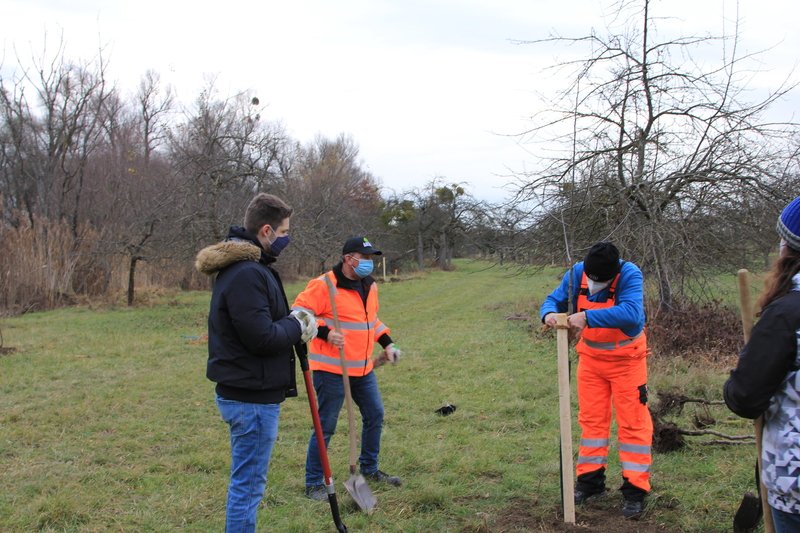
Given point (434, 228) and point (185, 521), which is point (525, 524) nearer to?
point (185, 521)

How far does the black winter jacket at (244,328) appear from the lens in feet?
10.8

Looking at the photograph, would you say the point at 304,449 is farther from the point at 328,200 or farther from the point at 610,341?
the point at 328,200

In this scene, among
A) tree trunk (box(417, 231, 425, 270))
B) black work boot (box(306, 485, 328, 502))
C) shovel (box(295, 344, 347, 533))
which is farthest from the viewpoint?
tree trunk (box(417, 231, 425, 270))

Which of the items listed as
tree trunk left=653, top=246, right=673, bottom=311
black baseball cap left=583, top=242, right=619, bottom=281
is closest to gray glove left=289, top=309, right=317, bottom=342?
black baseball cap left=583, top=242, right=619, bottom=281

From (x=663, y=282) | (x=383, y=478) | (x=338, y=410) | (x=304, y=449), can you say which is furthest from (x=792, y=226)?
(x=663, y=282)

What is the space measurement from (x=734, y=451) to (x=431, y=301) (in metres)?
17.5

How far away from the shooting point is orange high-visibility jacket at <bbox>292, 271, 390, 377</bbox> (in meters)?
4.95

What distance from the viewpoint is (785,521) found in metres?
2.39

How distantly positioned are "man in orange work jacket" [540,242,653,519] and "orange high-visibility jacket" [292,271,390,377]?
1.42 meters

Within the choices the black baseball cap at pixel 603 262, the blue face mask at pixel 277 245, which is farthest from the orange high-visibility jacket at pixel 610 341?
the blue face mask at pixel 277 245

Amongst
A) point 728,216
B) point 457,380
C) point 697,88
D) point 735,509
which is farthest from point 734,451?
point 697,88

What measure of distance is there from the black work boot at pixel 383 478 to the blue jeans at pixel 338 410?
1.2 inches

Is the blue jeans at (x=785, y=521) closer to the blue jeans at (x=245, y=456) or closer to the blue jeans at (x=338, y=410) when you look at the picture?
the blue jeans at (x=245, y=456)

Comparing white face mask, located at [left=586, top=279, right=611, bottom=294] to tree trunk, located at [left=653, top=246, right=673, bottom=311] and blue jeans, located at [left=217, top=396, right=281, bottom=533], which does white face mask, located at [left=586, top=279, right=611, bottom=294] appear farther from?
tree trunk, located at [left=653, top=246, right=673, bottom=311]
